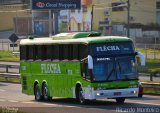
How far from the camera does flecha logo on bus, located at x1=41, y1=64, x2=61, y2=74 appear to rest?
972 inches

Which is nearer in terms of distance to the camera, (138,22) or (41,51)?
(41,51)

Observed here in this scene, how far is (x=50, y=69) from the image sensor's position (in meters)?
25.3

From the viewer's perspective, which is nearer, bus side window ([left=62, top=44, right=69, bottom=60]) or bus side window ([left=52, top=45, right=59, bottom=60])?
bus side window ([left=62, top=44, right=69, bottom=60])

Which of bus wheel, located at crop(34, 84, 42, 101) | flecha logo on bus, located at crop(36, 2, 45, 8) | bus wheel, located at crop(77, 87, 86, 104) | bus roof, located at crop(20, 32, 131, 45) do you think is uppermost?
flecha logo on bus, located at crop(36, 2, 45, 8)

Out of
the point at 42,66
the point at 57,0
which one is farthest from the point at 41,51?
the point at 57,0

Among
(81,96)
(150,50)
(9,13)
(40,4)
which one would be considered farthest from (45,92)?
(9,13)

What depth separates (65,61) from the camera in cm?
2397

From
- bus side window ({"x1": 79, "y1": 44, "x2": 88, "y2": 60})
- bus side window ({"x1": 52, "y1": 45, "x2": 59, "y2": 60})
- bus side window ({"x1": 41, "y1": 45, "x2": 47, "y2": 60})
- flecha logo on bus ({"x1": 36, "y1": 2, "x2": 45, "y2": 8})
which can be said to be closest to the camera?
bus side window ({"x1": 79, "y1": 44, "x2": 88, "y2": 60})

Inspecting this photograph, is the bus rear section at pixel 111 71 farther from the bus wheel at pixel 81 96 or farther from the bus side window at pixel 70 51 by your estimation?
the bus side window at pixel 70 51

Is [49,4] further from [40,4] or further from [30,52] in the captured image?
[30,52]

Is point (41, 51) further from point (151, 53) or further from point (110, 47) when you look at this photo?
point (151, 53)

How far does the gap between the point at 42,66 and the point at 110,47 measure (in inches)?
192

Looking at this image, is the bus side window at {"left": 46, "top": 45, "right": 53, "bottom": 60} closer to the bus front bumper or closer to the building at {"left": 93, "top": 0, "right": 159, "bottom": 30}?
the bus front bumper

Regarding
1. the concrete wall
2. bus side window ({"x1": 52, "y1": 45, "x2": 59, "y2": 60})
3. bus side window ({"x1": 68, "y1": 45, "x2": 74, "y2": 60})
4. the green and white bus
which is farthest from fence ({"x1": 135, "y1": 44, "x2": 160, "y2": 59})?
the concrete wall
